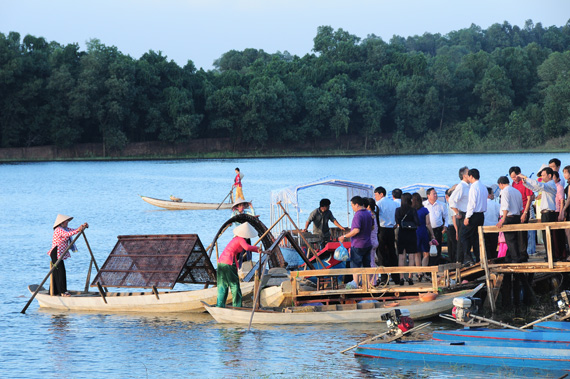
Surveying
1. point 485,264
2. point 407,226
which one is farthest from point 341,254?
point 485,264

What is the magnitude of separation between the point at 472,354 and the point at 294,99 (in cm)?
10069

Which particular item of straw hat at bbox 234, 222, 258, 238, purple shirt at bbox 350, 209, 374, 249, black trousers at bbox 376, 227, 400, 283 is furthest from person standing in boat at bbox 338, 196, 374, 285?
straw hat at bbox 234, 222, 258, 238

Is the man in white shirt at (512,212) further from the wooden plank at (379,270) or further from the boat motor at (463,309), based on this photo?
the boat motor at (463,309)

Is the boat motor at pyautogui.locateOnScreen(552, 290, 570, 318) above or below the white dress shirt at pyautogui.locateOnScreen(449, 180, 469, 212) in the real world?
below

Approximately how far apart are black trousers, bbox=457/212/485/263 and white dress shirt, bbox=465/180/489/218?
5.0 inches

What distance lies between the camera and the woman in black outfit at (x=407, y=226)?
15812mm

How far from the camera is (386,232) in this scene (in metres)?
16.5

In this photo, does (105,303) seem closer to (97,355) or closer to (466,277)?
(97,355)

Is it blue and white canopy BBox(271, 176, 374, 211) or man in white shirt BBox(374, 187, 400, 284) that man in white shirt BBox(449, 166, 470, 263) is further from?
blue and white canopy BBox(271, 176, 374, 211)

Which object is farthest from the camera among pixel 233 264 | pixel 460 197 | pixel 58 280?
pixel 58 280

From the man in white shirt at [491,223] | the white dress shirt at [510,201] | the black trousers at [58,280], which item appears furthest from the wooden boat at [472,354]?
the black trousers at [58,280]

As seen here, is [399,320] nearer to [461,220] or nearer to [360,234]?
[360,234]

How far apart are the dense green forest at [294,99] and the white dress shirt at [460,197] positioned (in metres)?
86.2

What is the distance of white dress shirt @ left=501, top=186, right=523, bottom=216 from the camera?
50.0ft
